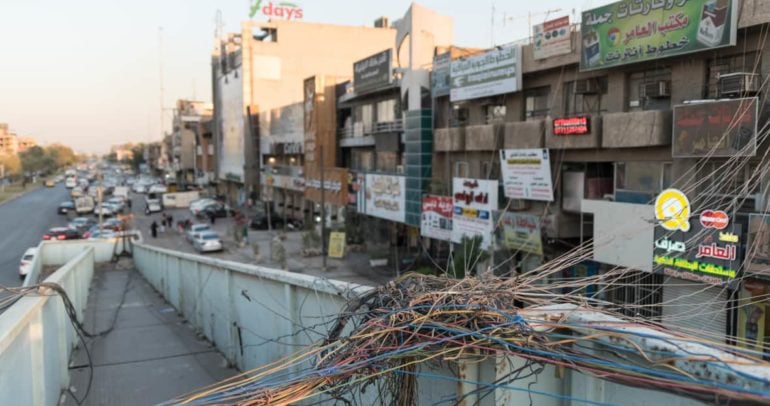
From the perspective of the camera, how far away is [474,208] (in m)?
→ 23.1

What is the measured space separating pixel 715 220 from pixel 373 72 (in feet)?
71.8

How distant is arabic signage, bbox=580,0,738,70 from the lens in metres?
14.3

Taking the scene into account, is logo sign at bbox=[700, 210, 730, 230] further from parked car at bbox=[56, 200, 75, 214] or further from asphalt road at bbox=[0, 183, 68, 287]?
parked car at bbox=[56, 200, 75, 214]

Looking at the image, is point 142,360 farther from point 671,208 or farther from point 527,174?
point 527,174

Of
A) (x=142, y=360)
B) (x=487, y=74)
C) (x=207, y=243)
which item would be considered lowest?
(x=207, y=243)

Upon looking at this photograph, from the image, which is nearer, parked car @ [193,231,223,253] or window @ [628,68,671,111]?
window @ [628,68,671,111]

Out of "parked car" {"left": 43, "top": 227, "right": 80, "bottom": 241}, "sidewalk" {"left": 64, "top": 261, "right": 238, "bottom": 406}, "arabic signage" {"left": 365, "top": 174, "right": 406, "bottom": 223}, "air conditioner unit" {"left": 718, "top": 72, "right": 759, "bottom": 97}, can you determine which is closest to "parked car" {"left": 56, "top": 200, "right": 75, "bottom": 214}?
"parked car" {"left": 43, "top": 227, "right": 80, "bottom": 241}

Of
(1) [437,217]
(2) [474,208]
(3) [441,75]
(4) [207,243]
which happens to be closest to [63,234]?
(4) [207,243]

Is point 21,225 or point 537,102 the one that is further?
point 21,225

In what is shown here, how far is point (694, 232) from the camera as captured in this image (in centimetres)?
1498

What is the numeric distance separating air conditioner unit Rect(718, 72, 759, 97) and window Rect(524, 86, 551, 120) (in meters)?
7.39

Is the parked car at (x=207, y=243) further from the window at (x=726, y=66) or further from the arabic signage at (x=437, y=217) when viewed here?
the window at (x=726, y=66)

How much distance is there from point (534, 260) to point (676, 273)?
257 inches

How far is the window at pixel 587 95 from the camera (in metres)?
18.8
